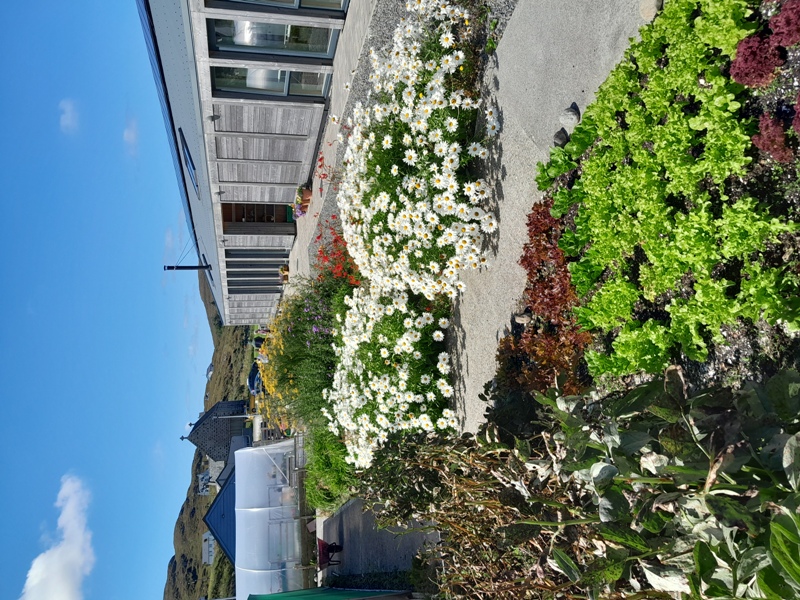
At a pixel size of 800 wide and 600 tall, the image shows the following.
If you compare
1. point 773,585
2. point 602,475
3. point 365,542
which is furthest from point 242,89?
point 773,585

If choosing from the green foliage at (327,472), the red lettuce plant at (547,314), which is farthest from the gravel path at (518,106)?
the green foliage at (327,472)

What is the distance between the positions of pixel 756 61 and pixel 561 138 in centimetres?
168

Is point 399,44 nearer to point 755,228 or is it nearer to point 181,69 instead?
point 755,228

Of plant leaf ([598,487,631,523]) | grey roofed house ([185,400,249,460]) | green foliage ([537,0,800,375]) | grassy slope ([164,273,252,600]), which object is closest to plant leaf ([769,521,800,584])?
Answer: plant leaf ([598,487,631,523])

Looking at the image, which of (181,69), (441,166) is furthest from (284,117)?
(441,166)

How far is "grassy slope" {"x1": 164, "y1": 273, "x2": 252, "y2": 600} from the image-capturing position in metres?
67.2

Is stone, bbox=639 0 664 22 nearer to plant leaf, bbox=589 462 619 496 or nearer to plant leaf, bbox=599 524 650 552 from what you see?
plant leaf, bbox=589 462 619 496

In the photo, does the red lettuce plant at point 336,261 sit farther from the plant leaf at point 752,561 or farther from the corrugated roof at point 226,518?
the corrugated roof at point 226,518

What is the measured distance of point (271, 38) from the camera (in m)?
10.9

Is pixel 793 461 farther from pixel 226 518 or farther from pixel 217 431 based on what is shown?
pixel 217 431

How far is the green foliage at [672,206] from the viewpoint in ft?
10.3

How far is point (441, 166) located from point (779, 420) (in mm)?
4093

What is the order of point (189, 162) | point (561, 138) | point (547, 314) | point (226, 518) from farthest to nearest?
point (226, 518) → point (189, 162) → point (547, 314) → point (561, 138)

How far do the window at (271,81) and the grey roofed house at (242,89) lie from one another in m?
0.02
